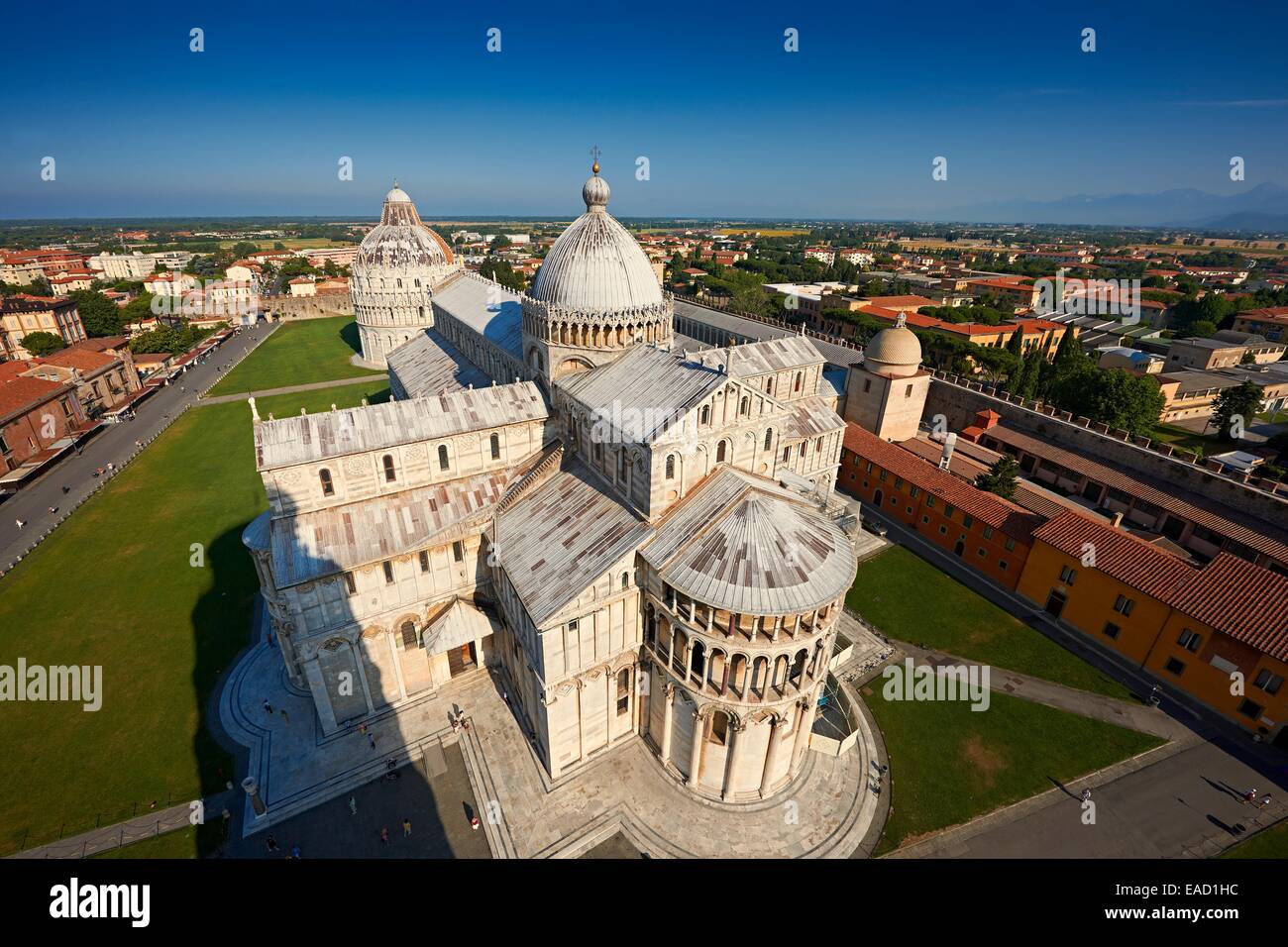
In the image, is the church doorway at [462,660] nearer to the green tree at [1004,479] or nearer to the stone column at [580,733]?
the stone column at [580,733]

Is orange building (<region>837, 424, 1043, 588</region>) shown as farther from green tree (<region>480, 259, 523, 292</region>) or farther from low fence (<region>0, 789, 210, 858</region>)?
green tree (<region>480, 259, 523, 292</region>)

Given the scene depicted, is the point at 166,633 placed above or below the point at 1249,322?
below

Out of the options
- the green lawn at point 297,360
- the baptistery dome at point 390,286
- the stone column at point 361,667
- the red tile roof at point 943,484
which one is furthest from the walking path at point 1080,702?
the green lawn at point 297,360

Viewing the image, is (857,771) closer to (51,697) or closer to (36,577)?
(51,697)

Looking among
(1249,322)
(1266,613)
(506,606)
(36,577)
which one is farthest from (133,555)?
(1249,322)

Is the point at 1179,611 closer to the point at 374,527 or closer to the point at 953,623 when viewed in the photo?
the point at 953,623

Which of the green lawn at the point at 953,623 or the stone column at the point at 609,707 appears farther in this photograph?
the green lawn at the point at 953,623
